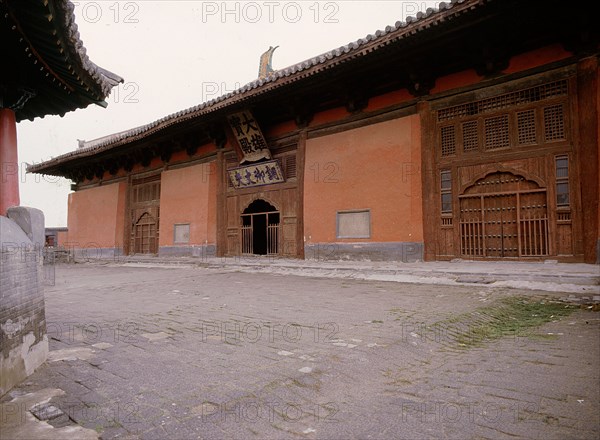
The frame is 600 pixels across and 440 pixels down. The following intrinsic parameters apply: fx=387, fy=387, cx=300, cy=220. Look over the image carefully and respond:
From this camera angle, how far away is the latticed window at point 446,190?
25.2 ft

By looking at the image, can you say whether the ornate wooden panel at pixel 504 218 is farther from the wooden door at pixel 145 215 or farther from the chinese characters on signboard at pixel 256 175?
the wooden door at pixel 145 215

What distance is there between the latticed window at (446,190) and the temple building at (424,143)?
0.07 ft

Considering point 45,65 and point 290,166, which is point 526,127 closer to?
point 290,166

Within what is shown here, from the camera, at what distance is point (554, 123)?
6.63 metres

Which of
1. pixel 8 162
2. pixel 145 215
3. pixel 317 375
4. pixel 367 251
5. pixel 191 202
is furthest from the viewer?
pixel 145 215

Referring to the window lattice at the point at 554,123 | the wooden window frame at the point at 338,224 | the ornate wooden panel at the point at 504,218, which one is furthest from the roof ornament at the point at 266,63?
the window lattice at the point at 554,123

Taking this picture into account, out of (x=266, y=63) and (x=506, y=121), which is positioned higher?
(x=266, y=63)

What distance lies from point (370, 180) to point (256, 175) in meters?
3.74

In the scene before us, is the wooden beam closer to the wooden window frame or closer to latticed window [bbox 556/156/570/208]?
latticed window [bbox 556/156/570/208]

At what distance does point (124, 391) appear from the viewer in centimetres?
225

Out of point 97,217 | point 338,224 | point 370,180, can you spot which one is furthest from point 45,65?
point 97,217

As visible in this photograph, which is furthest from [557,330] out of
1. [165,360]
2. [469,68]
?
[469,68]

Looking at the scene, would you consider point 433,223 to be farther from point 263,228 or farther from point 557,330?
point 263,228

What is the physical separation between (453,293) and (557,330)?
178 centimetres
